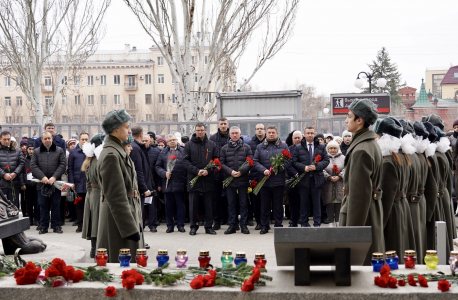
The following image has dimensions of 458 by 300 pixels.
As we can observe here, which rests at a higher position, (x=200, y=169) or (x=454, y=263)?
(x=200, y=169)

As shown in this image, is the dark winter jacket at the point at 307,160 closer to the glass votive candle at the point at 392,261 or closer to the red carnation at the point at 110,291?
the glass votive candle at the point at 392,261

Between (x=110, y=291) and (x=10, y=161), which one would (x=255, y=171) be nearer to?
(x=10, y=161)

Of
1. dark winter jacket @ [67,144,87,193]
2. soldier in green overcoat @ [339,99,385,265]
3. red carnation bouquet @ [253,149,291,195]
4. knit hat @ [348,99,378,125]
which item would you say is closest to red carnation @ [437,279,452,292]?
soldier in green overcoat @ [339,99,385,265]

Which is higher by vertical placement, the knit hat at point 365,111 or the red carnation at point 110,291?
the knit hat at point 365,111

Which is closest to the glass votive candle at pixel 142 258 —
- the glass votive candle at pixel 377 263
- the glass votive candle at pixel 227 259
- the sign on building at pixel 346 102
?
the glass votive candle at pixel 227 259

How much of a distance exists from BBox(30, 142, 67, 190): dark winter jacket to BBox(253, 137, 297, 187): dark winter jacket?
4150mm

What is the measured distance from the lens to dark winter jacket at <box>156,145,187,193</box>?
12.3 meters

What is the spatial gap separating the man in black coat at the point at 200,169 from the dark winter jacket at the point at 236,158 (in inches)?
8.7

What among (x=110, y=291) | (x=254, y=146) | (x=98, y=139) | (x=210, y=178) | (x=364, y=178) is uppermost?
(x=98, y=139)

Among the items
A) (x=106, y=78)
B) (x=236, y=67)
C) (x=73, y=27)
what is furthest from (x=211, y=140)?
(x=106, y=78)

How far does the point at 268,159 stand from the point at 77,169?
4.09 m

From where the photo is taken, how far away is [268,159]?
11961mm

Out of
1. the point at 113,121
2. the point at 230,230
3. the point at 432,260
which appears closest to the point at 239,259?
the point at 432,260

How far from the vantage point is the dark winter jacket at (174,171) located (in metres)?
12.3
